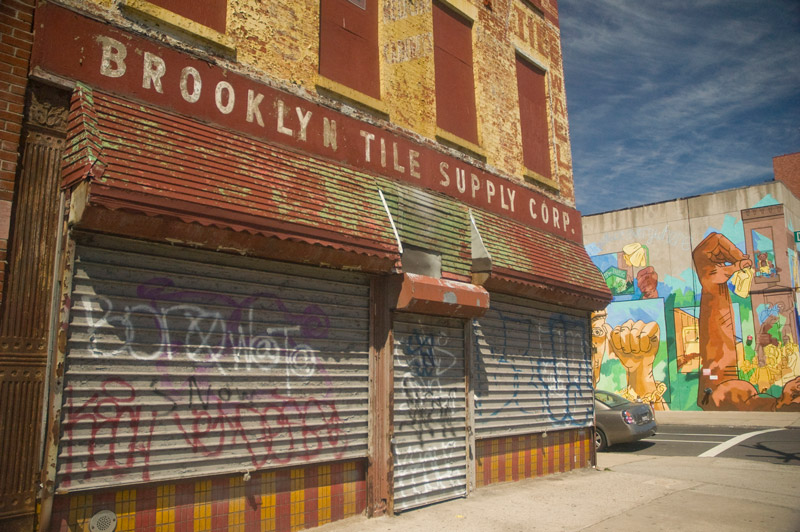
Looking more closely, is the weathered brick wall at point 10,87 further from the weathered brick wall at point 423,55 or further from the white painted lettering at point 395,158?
the white painted lettering at point 395,158

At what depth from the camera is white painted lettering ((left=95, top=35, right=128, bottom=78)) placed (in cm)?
526

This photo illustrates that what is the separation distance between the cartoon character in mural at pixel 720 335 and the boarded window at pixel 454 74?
18881mm

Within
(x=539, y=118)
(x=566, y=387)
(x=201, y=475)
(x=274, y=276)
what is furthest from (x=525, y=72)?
(x=201, y=475)

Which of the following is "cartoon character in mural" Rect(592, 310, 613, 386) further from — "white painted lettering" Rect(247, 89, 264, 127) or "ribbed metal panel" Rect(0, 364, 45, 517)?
"ribbed metal panel" Rect(0, 364, 45, 517)

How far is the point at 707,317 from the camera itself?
79.2 feet

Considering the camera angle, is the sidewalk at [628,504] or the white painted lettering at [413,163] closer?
the sidewalk at [628,504]

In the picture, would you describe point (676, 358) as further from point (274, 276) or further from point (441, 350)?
point (274, 276)

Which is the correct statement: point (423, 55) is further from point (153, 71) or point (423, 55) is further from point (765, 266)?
point (765, 266)

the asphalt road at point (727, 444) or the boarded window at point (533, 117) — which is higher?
the boarded window at point (533, 117)

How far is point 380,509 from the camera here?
270 inches

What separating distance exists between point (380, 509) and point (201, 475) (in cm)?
237

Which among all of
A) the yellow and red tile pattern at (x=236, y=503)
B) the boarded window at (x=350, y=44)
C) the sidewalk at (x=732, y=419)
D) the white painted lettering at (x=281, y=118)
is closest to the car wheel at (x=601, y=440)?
the sidewalk at (x=732, y=419)

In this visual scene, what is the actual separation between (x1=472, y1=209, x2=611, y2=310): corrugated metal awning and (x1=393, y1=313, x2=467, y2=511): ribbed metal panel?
112cm

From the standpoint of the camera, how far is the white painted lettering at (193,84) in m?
5.81
